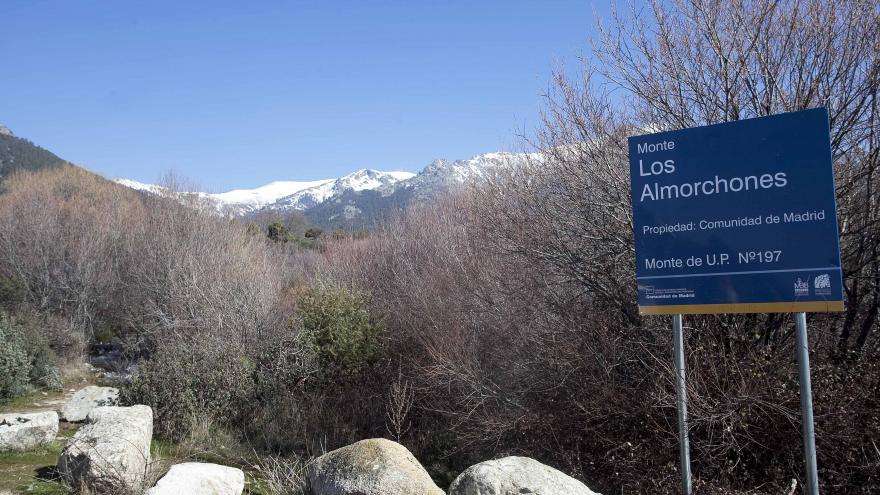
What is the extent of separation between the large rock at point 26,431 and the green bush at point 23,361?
4.91 m

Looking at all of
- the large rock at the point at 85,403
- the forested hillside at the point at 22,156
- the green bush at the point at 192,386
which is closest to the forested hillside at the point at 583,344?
the green bush at the point at 192,386

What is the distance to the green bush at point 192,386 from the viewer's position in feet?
37.8

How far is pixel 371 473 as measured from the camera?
17.2 feet

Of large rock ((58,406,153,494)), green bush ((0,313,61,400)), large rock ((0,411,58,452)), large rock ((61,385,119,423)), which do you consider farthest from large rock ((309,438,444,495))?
green bush ((0,313,61,400))

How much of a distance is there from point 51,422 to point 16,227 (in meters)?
16.2

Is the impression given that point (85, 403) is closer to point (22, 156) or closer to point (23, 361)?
point (23, 361)

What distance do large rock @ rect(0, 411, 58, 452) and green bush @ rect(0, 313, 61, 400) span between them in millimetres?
4911

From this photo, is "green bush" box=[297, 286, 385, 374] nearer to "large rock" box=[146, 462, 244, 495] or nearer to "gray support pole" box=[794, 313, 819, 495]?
"large rock" box=[146, 462, 244, 495]

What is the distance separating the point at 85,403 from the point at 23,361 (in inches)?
126

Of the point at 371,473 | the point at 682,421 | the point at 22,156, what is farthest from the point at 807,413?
the point at 22,156

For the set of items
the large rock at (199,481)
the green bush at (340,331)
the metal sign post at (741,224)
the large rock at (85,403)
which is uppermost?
the metal sign post at (741,224)

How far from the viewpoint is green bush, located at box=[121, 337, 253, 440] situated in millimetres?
11508

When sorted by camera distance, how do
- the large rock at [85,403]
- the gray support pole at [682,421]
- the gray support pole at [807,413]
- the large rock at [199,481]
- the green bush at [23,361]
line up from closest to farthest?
the gray support pole at [807,413] → the gray support pole at [682,421] → the large rock at [199,481] → the large rock at [85,403] → the green bush at [23,361]

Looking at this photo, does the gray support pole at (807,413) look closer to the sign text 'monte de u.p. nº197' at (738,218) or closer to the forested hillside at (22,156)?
the sign text 'monte de u.p. nº197' at (738,218)
